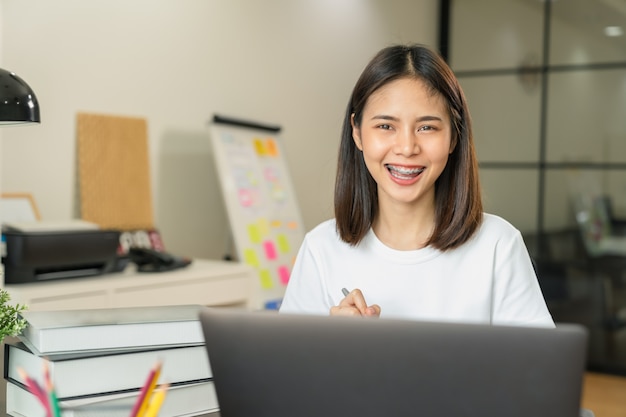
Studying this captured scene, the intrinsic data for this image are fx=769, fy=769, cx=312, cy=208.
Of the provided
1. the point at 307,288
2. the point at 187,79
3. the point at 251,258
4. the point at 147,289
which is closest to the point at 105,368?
the point at 307,288

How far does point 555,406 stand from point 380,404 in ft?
0.51

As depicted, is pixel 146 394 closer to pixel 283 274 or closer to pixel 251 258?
pixel 251 258

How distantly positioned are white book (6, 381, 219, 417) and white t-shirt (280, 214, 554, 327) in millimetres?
Result: 436

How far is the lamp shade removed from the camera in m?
1.17

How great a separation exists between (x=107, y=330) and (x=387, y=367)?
42cm

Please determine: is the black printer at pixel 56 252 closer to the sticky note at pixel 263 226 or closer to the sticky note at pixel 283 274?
the sticky note at pixel 263 226

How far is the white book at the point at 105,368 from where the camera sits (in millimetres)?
925

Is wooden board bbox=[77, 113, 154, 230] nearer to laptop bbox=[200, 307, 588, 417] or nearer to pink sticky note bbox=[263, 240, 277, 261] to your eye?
pink sticky note bbox=[263, 240, 277, 261]

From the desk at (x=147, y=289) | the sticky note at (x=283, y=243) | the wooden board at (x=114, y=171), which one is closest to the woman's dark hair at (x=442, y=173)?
the desk at (x=147, y=289)

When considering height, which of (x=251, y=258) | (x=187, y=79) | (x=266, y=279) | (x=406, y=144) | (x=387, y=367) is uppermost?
(x=187, y=79)

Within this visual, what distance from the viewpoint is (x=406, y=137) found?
1.35 metres

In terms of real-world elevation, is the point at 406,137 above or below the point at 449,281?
above

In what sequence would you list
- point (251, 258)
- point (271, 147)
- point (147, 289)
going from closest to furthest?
point (147, 289), point (251, 258), point (271, 147)

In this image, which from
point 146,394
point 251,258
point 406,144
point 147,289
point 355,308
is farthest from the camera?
point 251,258
